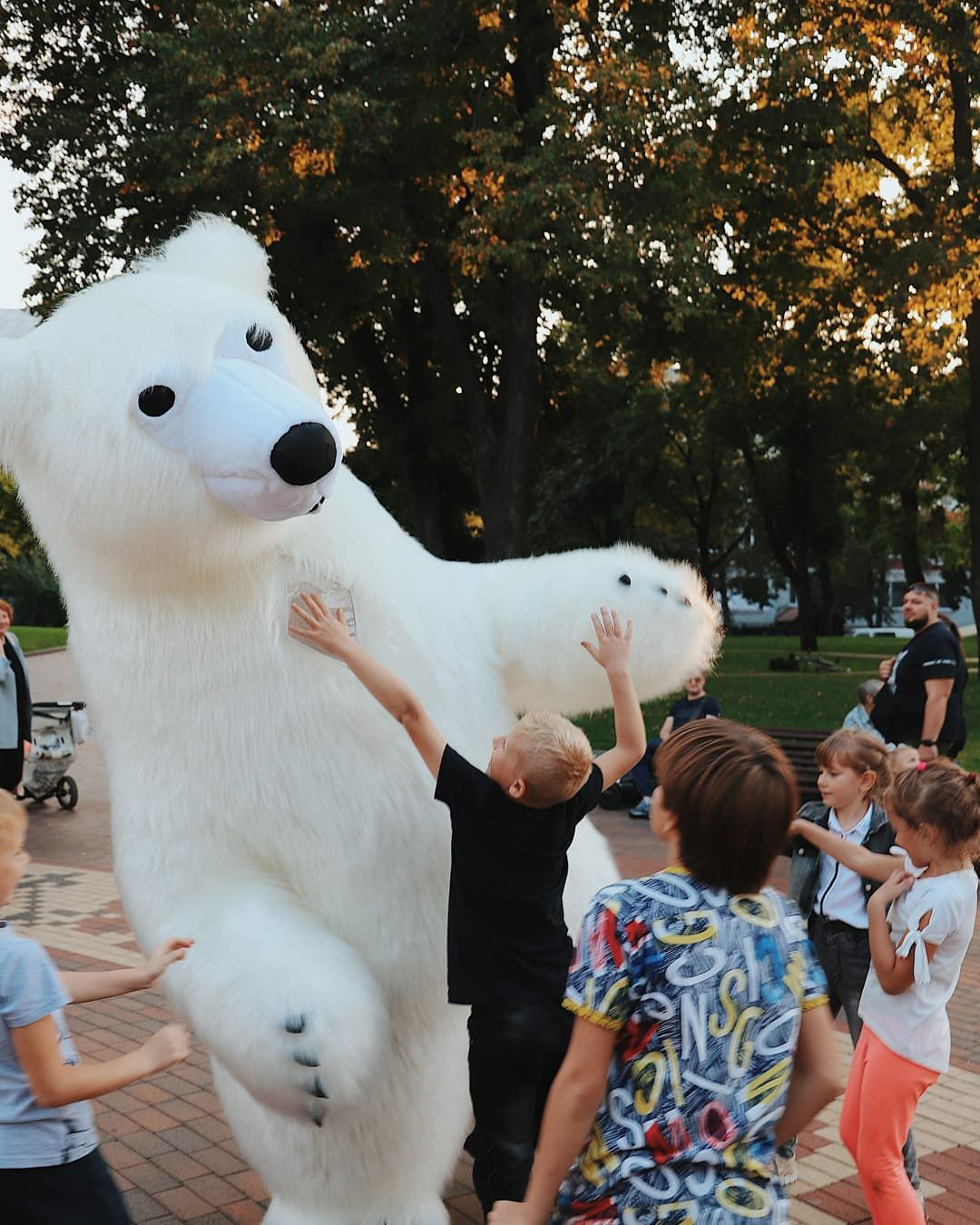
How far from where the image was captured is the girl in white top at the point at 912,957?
116 inches

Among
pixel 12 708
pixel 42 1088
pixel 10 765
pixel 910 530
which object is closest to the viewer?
pixel 42 1088

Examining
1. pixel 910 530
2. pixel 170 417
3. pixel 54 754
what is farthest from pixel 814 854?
pixel 910 530

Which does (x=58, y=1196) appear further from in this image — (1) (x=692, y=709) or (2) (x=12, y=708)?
(1) (x=692, y=709)

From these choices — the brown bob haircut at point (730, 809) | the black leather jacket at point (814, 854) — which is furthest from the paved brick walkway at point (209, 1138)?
the brown bob haircut at point (730, 809)

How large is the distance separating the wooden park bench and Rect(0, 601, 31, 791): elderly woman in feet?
17.8

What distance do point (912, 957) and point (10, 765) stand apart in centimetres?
623

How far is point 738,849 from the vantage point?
1.90 m

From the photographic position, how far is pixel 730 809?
1.90 meters

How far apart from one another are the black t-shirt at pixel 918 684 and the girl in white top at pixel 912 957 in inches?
153

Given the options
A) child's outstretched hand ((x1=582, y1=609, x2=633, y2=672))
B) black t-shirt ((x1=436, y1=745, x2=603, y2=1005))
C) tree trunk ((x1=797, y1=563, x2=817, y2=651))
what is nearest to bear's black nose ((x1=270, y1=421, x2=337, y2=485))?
black t-shirt ((x1=436, y1=745, x2=603, y2=1005))

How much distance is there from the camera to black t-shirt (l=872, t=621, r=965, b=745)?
674 cm

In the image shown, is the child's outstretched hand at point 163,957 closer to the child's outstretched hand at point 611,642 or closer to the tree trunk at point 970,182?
the child's outstretched hand at point 611,642

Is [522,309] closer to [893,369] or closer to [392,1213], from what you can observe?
[893,369]

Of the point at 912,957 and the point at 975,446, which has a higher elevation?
the point at 975,446
